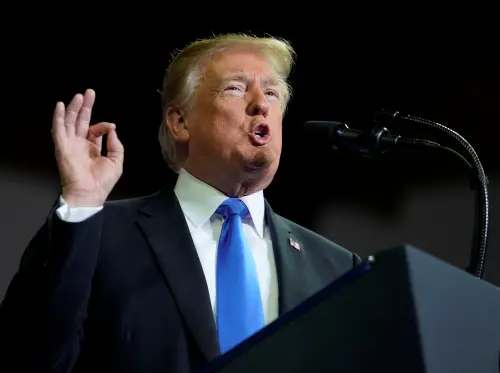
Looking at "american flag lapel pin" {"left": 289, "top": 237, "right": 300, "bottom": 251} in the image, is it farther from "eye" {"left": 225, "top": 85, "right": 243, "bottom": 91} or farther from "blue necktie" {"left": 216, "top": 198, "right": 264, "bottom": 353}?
"eye" {"left": 225, "top": 85, "right": 243, "bottom": 91}

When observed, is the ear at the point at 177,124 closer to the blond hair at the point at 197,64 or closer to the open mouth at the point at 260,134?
the blond hair at the point at 197,64

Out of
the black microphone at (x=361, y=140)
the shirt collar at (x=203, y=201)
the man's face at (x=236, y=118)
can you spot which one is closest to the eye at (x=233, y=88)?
the man's face at (x=236, y=118)

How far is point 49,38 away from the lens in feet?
7.25

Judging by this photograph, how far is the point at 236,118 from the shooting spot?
1.62 metres

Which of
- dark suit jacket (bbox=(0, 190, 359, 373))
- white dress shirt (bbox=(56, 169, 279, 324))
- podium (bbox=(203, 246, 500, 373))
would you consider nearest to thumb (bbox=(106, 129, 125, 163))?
dark suit jacket (bbox=(0, 190, 359, 373))

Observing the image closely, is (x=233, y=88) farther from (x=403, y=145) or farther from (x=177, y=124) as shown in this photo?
(x=403, y=145)

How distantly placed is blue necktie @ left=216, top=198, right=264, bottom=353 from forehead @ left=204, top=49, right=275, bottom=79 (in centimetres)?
31

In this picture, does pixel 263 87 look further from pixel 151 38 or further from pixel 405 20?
pixel 405 20

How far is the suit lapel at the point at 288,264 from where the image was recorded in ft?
4.78

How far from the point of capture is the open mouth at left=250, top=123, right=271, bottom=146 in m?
1.60

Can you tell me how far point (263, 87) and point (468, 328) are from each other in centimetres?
91

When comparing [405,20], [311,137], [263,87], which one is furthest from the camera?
[405,20]

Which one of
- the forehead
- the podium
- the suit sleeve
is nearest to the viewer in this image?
the podium

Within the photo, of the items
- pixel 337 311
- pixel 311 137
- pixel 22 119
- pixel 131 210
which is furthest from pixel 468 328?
pixel 22 119
